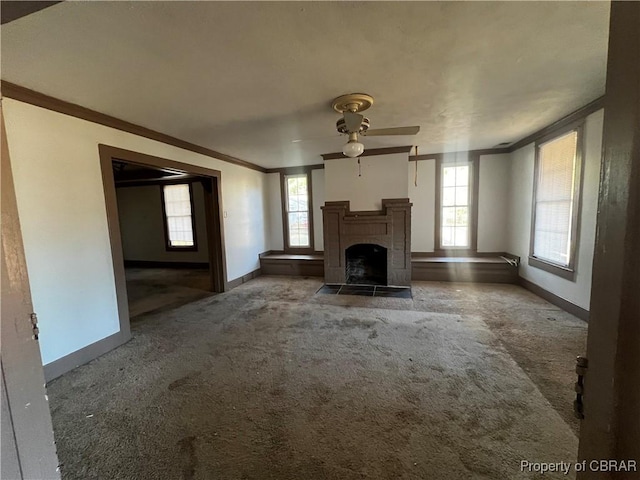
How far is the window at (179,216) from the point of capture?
7.10 m

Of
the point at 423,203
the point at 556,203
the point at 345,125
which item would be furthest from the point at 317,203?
the point at 556,203

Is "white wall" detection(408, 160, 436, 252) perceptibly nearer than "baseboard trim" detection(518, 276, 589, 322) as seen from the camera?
No

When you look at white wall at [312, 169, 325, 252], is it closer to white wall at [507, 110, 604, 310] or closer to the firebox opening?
the firebox opening

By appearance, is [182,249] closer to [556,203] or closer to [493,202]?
Result: [493,202]

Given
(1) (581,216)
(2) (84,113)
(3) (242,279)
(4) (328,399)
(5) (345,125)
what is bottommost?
(4) (328,399)

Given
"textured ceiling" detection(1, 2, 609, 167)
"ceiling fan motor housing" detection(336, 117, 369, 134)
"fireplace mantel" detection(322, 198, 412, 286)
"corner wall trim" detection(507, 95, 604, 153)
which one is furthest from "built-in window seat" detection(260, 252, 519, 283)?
"ceiling fan motor housing" detection(336, 117, 369, 134)

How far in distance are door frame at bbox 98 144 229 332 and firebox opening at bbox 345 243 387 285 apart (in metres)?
2.32

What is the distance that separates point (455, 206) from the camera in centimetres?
539

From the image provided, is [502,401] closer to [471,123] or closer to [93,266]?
[471,123]

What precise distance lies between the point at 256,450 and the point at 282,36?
2.48 m

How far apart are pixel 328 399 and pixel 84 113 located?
3.42 metres

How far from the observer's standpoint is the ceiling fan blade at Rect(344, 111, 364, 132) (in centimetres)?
261

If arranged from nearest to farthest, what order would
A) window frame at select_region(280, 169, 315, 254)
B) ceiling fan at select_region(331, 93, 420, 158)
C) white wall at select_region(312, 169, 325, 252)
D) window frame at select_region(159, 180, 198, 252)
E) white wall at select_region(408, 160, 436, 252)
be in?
ceiling fan at select_region(331, 93, 420, 158) → white wall at select_region(408, 160, 436, 252) → white wall at select_region(312, 169, 325, 252) → window frame at select_region(280, 169, 315, 254) → window frame at select_region(159, 180, 198, 252)

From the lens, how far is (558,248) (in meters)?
3.68
